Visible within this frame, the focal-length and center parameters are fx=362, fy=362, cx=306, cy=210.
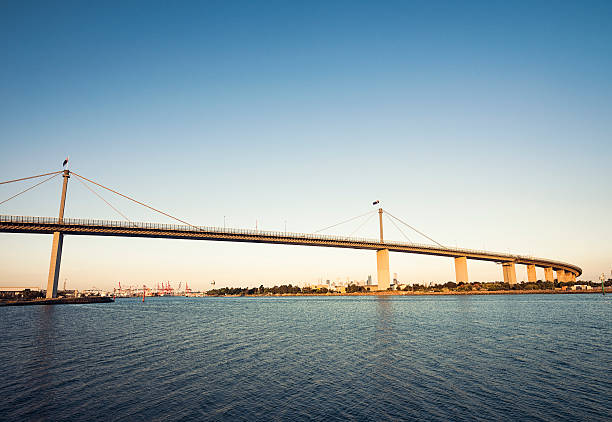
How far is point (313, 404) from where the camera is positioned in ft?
42.3

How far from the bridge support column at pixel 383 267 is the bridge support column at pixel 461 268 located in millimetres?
28713

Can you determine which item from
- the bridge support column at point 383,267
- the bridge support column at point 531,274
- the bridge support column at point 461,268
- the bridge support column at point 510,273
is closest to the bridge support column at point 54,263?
the bridge support column at point 383,267

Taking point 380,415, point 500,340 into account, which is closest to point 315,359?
point 380,415

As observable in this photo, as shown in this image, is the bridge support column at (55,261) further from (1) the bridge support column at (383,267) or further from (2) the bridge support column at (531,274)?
(2) the bridge support column at (531,274)

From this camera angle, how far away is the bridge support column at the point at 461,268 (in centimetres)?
12312

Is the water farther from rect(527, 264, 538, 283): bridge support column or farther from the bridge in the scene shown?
rect(527, 264, 538, 283): bridge support column

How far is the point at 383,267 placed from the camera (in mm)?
109000

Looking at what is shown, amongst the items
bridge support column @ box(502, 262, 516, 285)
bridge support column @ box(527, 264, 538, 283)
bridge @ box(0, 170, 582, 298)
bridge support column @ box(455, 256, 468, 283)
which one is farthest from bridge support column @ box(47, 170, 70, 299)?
bridge support column @ box(527, 264, 538, 283)

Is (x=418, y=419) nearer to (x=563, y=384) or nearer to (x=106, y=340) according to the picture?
(x=563, y=384)

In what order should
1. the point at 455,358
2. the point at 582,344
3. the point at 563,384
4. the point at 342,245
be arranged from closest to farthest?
1. the point at 563,384
2. the point at 455,358
3. the point at 582,344
4. the point at 342,245

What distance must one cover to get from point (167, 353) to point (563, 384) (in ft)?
67.0

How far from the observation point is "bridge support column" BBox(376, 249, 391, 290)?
108375 millimetres

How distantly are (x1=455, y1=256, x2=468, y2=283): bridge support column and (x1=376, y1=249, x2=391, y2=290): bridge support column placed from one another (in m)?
28.7

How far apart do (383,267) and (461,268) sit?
109 ft
